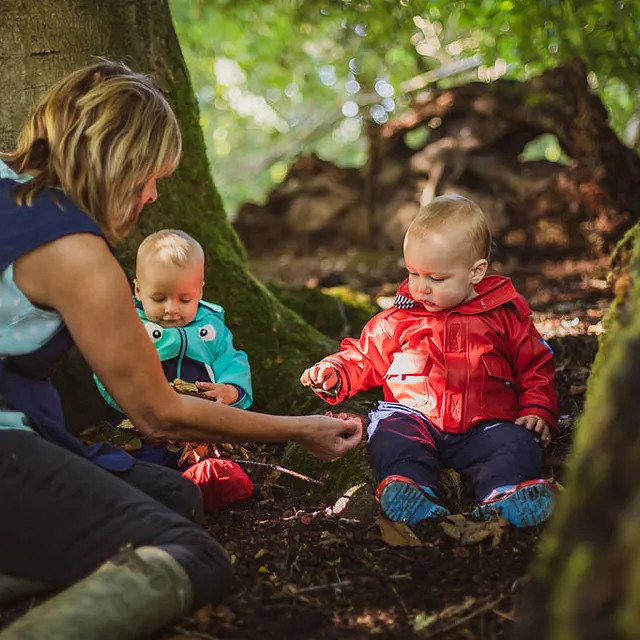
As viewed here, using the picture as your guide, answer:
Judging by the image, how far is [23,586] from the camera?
2688 mm

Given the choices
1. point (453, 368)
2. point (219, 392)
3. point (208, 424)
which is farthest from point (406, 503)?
point (219, 392)

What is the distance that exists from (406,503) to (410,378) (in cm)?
73

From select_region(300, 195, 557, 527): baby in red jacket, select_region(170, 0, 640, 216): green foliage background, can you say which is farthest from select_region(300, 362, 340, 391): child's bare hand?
select_region(170, 0, 640, 216): green foliage background

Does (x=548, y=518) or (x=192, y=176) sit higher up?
(x=192, y=176)

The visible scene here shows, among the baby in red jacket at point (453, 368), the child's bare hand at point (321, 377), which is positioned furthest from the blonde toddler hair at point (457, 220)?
the child's bare hand at point (321, 377)

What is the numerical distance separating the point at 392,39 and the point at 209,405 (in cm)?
557

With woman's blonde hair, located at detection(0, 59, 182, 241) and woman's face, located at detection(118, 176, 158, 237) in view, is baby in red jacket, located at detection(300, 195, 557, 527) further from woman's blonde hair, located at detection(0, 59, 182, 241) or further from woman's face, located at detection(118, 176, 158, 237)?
woman's blonde hair, located at detection(0, 59, 182, 241)

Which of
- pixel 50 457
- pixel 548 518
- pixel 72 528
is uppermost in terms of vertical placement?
pixel 50 457

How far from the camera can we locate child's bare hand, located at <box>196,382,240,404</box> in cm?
367

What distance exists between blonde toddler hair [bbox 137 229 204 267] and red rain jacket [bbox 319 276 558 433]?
2.68 ft

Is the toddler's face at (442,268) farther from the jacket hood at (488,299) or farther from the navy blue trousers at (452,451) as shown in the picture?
the navy blue trousers at (452,451)

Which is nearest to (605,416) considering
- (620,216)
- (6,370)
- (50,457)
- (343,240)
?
(50,457)

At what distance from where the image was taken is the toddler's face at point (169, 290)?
3.79 metres

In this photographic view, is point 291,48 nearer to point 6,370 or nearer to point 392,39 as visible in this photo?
point 392,39
